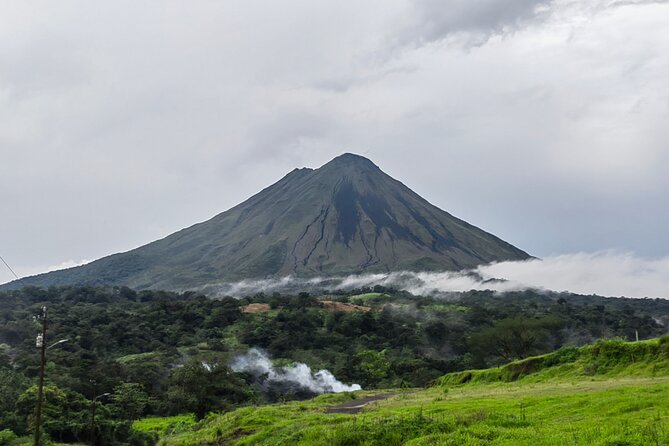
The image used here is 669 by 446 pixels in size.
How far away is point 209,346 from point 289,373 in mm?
14430

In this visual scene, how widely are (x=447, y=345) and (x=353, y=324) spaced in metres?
15.4

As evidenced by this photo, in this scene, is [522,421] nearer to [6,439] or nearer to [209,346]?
[6,439]

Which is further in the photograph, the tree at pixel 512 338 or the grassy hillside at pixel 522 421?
the tree at pixel 512 338

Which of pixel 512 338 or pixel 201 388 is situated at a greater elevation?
pixel 512 338

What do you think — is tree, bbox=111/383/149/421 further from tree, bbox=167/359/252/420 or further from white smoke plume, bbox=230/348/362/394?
white smoke plume, bbox=230/348/362/394

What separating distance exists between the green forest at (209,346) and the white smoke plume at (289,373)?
177cm

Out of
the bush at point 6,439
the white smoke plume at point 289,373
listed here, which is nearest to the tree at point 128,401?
the white smoke plume at point 289,373

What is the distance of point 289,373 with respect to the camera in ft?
222

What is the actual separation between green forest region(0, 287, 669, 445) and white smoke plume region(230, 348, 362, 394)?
1770mm

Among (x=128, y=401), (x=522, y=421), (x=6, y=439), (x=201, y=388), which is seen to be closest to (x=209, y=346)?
(x=128, y=401)

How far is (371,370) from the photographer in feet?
210

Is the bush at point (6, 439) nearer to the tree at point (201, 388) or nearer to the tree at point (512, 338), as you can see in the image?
the tree at point (201, 388)

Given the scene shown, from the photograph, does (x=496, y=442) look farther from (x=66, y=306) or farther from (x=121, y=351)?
(x=66, y=306)

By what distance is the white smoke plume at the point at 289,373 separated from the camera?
62.2 meters
